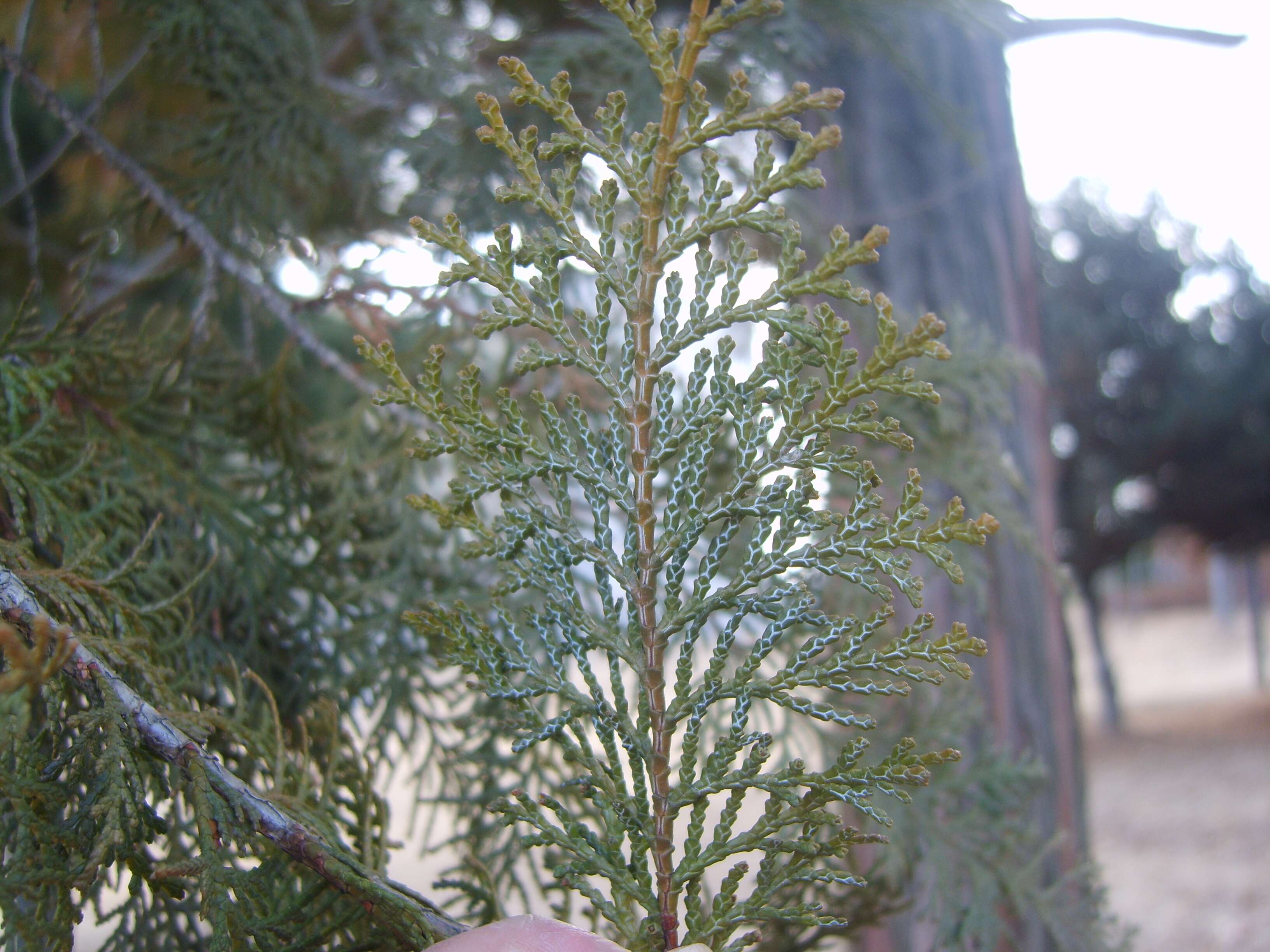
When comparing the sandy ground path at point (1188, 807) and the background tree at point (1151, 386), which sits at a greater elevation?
the background tree at point (1151, 386)

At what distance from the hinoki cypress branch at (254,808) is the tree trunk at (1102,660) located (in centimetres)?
1462

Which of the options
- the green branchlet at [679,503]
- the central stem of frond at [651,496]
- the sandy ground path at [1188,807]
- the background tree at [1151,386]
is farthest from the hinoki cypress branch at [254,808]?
the background tree at [1151,386]

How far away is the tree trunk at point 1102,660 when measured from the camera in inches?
546

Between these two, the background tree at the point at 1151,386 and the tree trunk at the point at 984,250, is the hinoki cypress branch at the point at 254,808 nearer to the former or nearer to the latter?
the tree trunk at the point at 984,250

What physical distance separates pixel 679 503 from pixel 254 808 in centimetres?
65

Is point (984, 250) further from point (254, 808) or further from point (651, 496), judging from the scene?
point (254, 808)

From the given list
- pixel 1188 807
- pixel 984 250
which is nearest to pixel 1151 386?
pixel 1188 807

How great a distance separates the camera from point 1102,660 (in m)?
14.2

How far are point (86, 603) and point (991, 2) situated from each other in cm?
242

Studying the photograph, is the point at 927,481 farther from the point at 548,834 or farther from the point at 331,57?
the point at 331,57

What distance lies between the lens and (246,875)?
110 centimetres

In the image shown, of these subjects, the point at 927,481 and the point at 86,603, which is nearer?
the point at 86,603

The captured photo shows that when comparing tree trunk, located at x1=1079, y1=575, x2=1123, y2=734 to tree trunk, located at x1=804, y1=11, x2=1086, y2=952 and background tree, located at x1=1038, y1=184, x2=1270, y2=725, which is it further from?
tree trunk, located at x1=804, y1=11, x2=1086, y2=952

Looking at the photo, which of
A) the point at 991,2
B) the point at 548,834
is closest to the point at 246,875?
the point at 548,834
